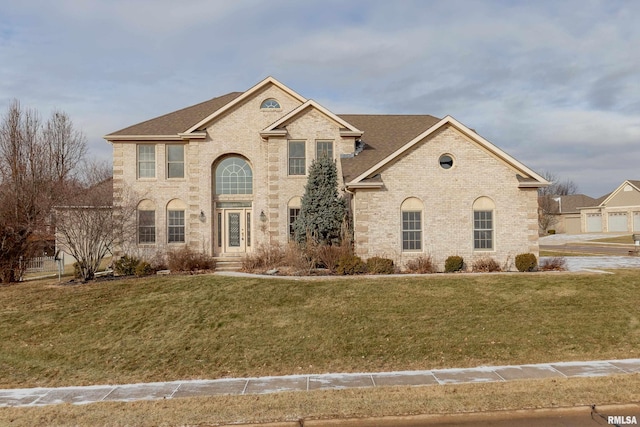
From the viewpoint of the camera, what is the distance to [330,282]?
16.9 meters

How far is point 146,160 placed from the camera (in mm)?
25062

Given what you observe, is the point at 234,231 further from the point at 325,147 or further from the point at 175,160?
the point at 325,147

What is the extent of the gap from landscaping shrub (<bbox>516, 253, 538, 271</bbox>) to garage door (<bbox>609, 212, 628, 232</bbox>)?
44853 millimetres

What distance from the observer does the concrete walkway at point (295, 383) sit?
31.2 feet

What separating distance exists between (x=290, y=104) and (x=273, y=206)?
5378 millimetres

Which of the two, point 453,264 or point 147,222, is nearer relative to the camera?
point 453,264

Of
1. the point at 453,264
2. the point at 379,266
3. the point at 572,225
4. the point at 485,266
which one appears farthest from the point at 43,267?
the point at 572,225

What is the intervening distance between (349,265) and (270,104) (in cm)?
1061

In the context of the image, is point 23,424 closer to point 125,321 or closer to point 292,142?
point 125,321

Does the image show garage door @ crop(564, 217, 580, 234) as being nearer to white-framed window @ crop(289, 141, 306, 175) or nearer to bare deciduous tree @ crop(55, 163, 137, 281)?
white-framed window @ crop(289, 141, 306, 175)

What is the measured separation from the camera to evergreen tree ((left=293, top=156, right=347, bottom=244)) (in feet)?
68.5

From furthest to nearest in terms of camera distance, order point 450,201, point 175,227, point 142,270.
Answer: point 175,227 → point 450,201 → point 142,270

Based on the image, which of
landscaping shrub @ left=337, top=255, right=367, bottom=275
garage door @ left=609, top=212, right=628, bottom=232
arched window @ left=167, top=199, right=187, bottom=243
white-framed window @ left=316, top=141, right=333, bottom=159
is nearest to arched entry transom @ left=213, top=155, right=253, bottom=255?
arched window @ left=167, top=199, right=187, bottom=243

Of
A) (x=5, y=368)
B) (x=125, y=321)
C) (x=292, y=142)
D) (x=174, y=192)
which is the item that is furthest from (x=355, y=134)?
(x=5, y=368)
